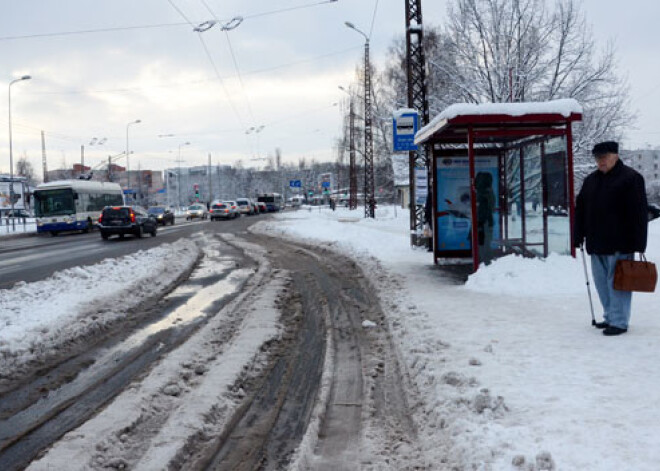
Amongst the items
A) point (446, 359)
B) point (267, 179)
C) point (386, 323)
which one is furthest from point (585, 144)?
point (267, 179)

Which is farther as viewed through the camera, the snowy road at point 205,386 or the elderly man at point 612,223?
the elderly man at point 612,223

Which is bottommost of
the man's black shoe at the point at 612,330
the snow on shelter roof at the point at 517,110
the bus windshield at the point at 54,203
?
the man's black shoe at the point at 612,330

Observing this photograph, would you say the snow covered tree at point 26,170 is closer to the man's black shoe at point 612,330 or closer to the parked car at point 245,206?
the parked car at point 245,206

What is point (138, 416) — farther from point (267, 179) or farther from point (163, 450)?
point (267, 179)

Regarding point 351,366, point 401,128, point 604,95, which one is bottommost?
point 351,366

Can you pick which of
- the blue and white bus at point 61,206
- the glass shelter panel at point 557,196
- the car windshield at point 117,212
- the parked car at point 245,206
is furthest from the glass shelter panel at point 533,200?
the parked car at point 245,206

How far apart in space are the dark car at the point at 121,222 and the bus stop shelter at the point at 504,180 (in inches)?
743

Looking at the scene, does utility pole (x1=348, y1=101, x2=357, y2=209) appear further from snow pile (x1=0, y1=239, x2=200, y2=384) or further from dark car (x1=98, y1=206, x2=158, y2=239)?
snow pile (x1=0, y1=239, x2=200, y2=384)

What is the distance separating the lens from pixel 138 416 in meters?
4.44

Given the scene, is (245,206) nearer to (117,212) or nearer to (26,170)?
(117,212)

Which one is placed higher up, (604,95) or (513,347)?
(604,95)

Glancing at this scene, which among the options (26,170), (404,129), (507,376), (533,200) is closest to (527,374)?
(507,376)

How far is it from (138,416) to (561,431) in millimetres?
2977

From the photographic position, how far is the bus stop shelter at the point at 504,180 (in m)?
10.2
